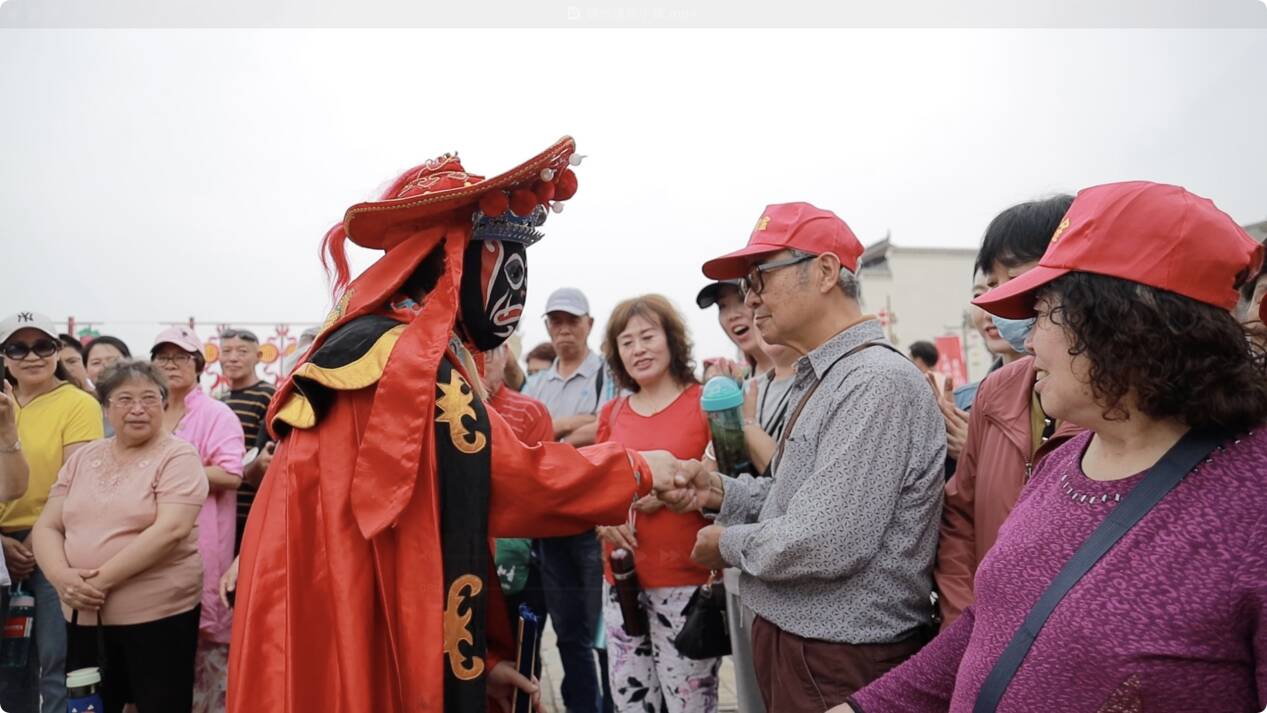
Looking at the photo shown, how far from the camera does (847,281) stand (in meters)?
2.42

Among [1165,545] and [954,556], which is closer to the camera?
[1165,545]

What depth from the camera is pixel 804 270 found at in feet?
7.72

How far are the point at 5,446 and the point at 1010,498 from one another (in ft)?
13.3

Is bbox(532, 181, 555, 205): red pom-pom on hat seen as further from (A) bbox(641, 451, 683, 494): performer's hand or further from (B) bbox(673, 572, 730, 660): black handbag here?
(B) bbox(673, 572, 730, 660): black handbag

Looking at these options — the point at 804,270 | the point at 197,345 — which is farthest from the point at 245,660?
the point at 197,345

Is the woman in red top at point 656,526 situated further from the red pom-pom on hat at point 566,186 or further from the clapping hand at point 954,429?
the red pom-pom on hat at point 566,186

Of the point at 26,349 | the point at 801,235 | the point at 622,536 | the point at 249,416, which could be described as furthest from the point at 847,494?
the point at 26,349

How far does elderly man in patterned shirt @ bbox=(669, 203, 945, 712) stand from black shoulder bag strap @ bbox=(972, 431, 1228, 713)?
727mm

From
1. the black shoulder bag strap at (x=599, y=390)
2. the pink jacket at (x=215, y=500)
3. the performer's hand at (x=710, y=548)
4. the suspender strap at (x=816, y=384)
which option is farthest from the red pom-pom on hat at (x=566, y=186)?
the black shoulder bag strap at (x=599, y=390)

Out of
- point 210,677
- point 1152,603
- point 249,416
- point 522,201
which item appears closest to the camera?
point 1152,603

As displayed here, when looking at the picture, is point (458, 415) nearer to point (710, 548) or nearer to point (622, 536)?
point (710, 548)

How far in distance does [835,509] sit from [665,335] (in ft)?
5.95

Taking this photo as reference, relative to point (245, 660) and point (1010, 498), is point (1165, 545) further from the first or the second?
point (245, 660)

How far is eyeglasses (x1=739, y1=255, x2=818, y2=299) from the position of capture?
7.70ft
